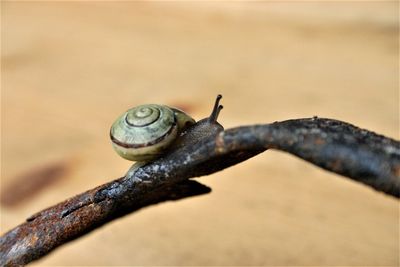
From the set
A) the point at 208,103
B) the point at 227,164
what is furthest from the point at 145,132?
the point at 208,103

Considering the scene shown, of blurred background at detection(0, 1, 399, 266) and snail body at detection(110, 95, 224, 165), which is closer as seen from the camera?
snail body at detection(110, 95, 224, 165)

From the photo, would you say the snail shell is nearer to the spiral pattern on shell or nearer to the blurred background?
the spiral pattern on shell

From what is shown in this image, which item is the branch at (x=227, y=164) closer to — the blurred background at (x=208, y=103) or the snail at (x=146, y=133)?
the snail at (x=146, y=133)

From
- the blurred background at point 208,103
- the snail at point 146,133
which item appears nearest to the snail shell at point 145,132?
the snail at point 146,133

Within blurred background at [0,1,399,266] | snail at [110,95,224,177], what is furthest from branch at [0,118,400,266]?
blurred background at [0,1,399,266]

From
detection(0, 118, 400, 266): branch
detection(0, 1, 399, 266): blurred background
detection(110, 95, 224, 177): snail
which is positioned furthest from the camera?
detection(0, 1, 399, 266): blurred background

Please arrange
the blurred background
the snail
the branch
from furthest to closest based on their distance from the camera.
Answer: the blurred background < the snail < the branch

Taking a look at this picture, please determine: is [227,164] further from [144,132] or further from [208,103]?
[208,103]
